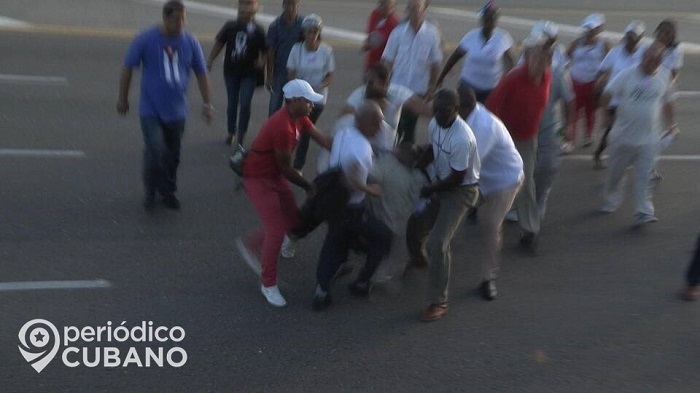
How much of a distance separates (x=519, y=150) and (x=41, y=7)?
1266 cm

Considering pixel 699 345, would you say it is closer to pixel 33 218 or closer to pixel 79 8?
pixel 33 218

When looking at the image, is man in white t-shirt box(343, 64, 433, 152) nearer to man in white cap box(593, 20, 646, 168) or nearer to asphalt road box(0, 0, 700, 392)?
asphalt road box(0, 0, 700, 392)

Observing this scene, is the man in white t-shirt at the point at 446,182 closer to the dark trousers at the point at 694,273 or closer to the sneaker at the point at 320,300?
the sneaker at the point at 320,300

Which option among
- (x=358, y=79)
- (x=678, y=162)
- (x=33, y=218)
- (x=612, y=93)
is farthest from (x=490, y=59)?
(x=358, y=79)

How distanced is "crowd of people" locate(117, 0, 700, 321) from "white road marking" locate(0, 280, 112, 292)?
118cm

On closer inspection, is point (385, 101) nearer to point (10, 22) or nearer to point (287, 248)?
point (287, 248)

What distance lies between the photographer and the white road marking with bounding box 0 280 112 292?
24.3 feet

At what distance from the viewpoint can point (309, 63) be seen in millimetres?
9922

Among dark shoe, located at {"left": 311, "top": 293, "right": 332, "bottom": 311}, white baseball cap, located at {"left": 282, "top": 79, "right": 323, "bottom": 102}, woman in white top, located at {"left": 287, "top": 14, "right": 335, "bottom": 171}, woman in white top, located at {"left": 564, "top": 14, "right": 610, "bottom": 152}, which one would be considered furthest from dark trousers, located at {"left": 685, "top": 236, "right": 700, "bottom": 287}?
woman in white top, located at {"left": 287, "top": 14, "right": 335, "bottom": 171}

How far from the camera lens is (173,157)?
9.12 m

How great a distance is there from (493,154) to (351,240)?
1225 millimetres

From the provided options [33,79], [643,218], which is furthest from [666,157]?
[33,79]

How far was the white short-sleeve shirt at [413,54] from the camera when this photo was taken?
32.2ft

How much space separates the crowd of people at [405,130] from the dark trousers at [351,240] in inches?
0.4
